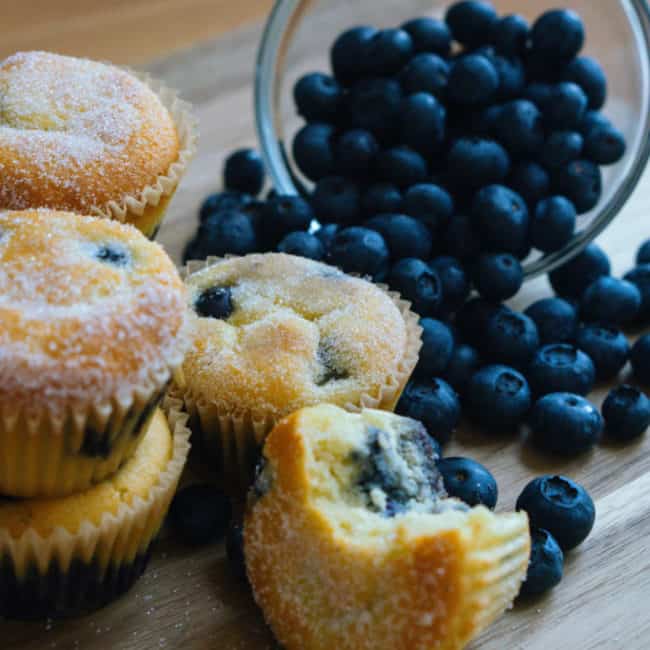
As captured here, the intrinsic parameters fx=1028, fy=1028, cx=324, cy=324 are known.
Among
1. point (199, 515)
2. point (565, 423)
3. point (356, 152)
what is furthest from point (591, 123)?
point (199, 515)

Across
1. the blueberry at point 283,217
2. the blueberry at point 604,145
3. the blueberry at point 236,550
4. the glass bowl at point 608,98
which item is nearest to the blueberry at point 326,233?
the blueberry at point 283,217

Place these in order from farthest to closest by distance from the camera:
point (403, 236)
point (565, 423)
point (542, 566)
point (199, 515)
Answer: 1. point (403, 236)
2. point (565, 423)
3. point (199, 515)
4. point (542, 566)

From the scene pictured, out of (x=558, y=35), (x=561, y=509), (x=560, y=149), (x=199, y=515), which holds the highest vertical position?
(x=558, y=35)

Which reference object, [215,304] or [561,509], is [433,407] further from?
[215,304]

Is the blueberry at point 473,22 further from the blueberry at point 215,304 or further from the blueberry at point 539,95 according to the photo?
the blueberry at point 215,304

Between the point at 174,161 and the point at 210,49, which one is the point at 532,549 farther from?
the point at 210,49

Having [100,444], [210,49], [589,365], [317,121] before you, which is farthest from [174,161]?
[210,49]
